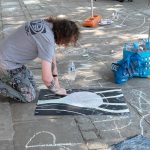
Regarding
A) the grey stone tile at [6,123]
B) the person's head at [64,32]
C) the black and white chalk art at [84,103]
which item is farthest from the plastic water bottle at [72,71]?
the person's head at [64,32]

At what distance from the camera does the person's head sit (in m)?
3.78

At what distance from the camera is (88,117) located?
12.8 ft

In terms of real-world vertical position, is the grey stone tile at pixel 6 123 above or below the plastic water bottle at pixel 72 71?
above

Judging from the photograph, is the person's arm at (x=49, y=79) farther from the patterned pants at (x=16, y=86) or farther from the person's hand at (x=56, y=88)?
the patterned pants at (x=16, y=86)

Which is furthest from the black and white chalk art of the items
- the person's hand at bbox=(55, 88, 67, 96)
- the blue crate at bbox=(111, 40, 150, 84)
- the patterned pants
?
the blue crate at bbox=(111, 40, 150, 84)

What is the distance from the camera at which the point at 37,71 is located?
17.6ft

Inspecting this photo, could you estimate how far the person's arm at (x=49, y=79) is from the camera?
12.5 feet

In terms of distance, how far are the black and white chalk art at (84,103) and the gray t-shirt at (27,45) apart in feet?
1.88

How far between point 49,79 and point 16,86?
1.97ft

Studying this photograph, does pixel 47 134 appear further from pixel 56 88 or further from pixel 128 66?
pixel 128 66

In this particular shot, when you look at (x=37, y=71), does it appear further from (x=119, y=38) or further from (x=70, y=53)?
(x=119, y=38)

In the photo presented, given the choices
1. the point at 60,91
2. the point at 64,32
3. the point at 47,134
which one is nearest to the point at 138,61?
the point at 60,91

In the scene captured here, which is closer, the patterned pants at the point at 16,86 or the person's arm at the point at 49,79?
the person's arm at the point at 49,79

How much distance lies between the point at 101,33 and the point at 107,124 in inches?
158
